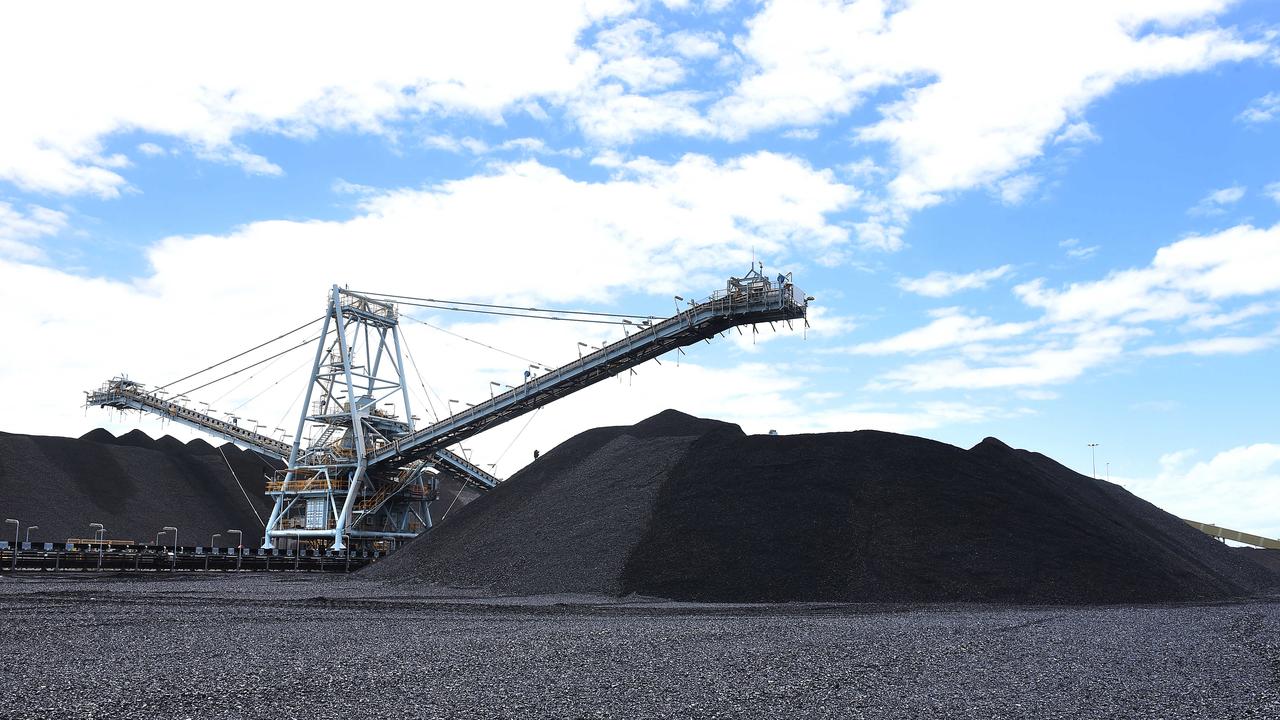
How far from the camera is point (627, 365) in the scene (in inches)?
1576

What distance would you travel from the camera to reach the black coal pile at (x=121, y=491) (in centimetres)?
5359

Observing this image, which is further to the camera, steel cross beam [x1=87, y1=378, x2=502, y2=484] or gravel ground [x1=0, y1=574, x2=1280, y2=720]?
steel cross beam [x1=87, y1=378, x2=502, y2=484]

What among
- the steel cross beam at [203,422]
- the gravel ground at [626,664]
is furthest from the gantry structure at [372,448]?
the gravel ground at [626,664]

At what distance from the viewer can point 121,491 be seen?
5841 cm

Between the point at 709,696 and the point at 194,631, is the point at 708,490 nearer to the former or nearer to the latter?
the point at 194,631

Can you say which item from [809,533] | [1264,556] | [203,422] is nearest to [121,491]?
[203,422]

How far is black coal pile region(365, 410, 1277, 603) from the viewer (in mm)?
25422

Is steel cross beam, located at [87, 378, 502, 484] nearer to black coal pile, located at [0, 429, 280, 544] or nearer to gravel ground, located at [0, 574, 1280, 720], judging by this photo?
black coal pile, located at [0, 429, 280, 544]

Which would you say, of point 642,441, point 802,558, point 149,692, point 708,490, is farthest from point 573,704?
point 642,441

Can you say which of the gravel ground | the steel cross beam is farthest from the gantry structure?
the gravel ground

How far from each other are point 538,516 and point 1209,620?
1999 centimetres

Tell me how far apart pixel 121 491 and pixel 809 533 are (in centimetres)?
4747

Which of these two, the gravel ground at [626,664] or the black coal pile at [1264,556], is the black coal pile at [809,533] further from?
the black coal pile at [1264,556]

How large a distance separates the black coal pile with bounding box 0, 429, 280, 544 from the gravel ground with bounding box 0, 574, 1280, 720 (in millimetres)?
39066
